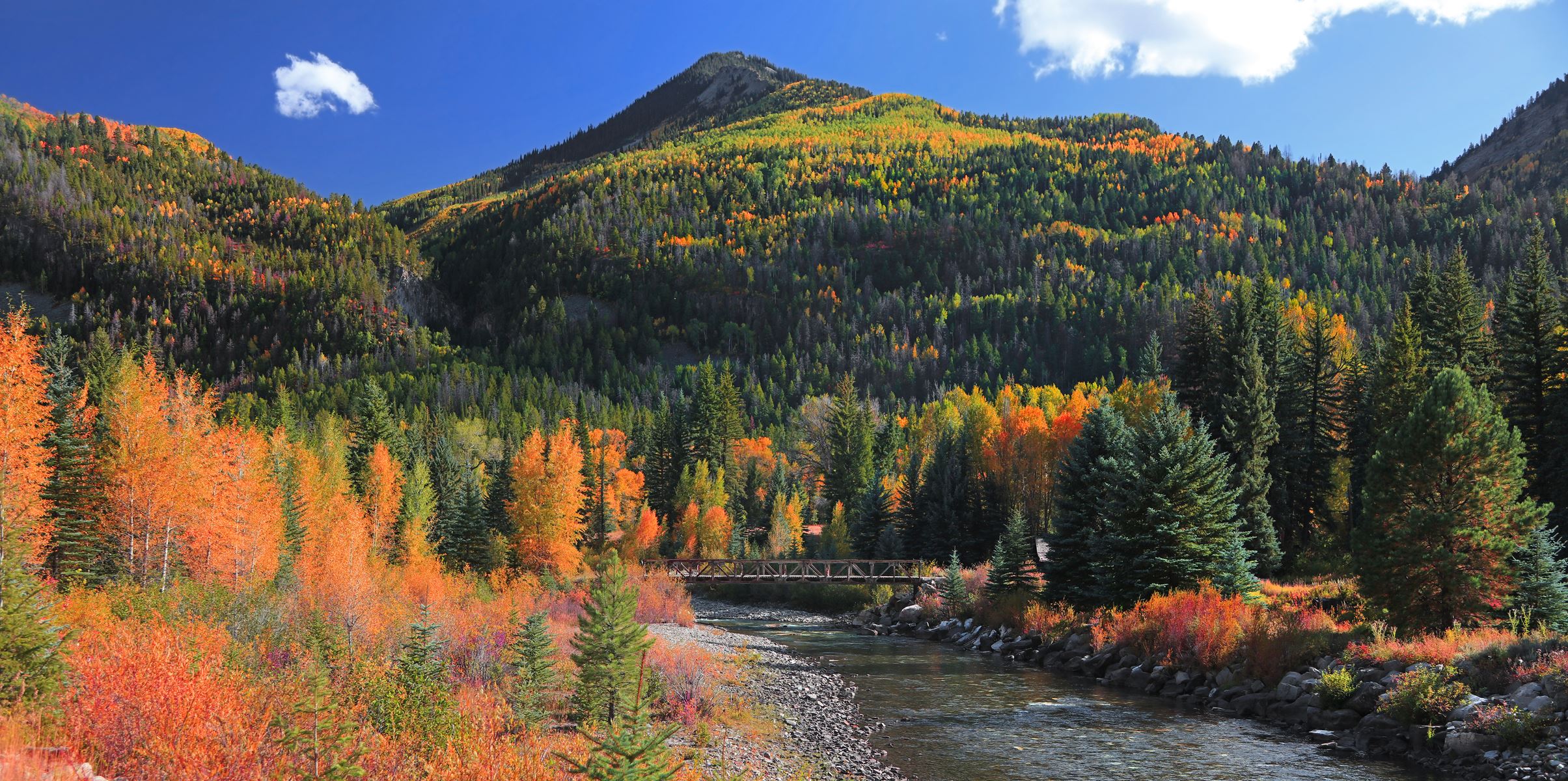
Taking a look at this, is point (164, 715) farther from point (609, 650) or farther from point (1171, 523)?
point (1171, 523)

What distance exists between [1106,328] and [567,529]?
170 metres

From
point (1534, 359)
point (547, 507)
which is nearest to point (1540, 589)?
point (1534, 359)

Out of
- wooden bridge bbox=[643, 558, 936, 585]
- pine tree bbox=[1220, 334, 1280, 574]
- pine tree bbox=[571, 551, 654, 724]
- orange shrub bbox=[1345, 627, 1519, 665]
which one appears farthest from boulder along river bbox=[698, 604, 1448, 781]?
wooden bridge bbox=[643, 558, 936, 585]

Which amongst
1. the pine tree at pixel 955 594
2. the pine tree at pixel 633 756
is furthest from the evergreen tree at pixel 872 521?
the pine tree at pixel 633 756

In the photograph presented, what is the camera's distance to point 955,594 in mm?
46906

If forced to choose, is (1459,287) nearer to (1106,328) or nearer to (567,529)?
(567,529)

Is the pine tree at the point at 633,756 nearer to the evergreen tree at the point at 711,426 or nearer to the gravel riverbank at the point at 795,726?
the gravel riverbank at the point at 795,726

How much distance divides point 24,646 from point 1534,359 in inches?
2070

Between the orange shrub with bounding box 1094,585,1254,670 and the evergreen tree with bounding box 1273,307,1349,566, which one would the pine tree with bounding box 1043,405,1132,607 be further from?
the evergreen tree with bounding box 1273,307,1349,566

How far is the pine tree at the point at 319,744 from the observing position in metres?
9.28

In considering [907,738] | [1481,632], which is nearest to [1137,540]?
[1481,632]

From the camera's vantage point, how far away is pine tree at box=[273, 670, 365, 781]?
928 centimetres

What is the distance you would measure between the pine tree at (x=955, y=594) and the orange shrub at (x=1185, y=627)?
12.9m

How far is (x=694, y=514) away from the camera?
84.9 metres
